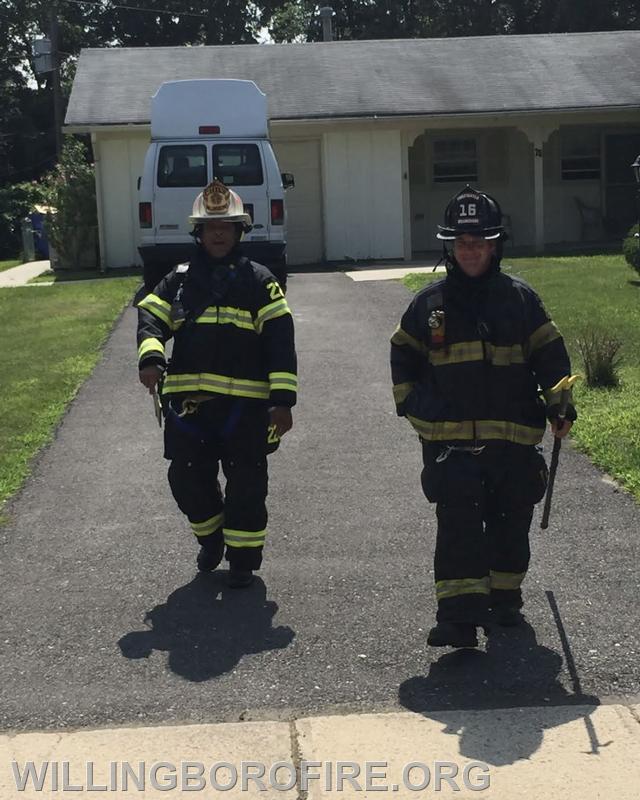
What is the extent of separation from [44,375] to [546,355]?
7266 millimetres

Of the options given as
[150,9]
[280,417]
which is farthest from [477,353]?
[150,9]

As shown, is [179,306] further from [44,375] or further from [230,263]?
[44,375]

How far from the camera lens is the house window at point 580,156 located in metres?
23.6

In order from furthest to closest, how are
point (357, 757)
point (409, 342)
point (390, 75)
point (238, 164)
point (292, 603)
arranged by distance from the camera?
point (390, 75)
point (238, 164)
point (292, 603)
point (409, 342)
point (357, 757)

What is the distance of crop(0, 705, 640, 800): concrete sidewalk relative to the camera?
3598 millimetres

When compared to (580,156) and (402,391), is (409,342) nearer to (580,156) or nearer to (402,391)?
(402,391)

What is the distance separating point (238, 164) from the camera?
51.7 ft

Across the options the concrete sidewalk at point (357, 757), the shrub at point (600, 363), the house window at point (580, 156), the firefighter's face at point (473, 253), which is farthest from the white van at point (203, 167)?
the concrete sidewalk at point (357, 757)

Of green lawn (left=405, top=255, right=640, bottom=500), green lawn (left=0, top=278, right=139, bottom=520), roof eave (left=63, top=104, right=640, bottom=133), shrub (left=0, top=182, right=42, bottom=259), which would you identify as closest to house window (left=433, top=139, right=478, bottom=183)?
roof eave (left=63, top=104, right=640, bottom=133)

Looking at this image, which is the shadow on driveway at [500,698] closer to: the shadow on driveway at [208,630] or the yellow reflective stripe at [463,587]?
the yellow reflective stripe at [463,587]

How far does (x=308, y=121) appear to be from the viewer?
66.1 ft

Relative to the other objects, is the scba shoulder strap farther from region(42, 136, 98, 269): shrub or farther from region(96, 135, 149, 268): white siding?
region(42, 136, 98, 269): shrub

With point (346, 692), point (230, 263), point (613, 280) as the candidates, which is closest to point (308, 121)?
point (613, 280)

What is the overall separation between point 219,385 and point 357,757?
6.47 ft
